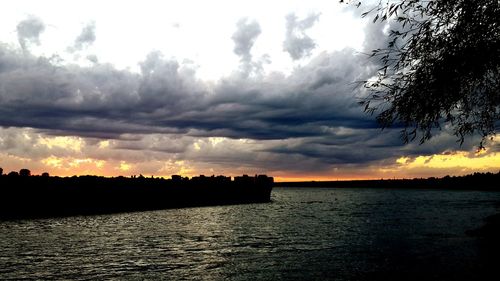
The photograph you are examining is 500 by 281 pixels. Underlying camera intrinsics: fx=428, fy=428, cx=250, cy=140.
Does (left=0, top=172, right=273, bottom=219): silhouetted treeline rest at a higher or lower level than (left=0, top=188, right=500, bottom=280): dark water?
higher

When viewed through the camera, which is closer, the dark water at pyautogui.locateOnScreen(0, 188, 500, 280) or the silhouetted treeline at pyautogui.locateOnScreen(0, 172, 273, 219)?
the dark water at pyautogui.locateOnScreen(0, 188, 500, 280)

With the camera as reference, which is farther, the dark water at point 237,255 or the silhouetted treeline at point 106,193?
the silhouetted treeline at point 106,193

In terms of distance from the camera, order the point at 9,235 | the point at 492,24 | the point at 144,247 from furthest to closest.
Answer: the point at 9,235
the point at 144,247
the point at 492,24

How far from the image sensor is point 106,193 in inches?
2793

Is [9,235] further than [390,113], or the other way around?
[9,235]

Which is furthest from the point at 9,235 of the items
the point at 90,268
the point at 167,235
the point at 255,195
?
the point at 255,195

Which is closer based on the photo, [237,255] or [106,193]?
[237,255]

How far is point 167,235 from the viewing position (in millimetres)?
36844

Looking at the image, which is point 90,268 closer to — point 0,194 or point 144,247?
point 144,247

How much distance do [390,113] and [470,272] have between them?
307 inches

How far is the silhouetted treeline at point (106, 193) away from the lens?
54.9m

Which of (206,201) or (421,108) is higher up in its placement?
(421,108)

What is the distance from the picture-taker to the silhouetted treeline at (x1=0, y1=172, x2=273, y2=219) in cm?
5488

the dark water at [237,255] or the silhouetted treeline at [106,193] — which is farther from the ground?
the silhouetted treeline at [106,193]
